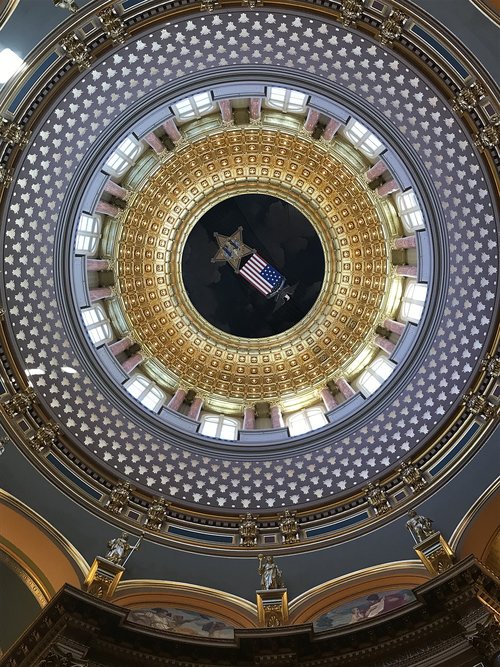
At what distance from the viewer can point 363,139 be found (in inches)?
1056

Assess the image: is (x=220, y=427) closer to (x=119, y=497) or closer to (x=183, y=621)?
(x=119, y=497)

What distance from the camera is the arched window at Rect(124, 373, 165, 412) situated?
88.3 feet

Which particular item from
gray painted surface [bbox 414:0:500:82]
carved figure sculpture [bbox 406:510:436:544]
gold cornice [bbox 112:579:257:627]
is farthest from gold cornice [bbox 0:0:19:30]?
carved figure sculpture [bbox 406:510:436:544]

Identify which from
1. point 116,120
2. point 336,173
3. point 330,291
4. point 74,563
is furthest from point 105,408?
point 336,173

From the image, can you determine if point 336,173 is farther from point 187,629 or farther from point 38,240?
point 187,629

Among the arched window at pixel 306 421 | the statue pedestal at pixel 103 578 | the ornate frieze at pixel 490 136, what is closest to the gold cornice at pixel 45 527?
the statue pedestal at pixel 103 578

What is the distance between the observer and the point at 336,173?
98.1 ft

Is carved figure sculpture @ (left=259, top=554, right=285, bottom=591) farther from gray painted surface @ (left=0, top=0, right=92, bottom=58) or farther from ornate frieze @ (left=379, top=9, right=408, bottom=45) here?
gray painted surface @ (left=0, top=0, right=92, bottom=58)

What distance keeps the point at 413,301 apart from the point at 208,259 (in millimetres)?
10059

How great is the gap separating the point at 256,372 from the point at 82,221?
11011mm

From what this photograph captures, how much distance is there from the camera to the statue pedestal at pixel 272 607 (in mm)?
17953

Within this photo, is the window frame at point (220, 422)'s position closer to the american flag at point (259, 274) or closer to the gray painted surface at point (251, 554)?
the american flag at point (259, 274)

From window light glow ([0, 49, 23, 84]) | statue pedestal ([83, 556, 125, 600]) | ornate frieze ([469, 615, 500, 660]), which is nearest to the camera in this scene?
ornate frieze ([469, 615, 500, 660])

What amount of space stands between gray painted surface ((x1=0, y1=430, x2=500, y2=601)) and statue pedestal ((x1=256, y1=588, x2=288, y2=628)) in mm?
1048
